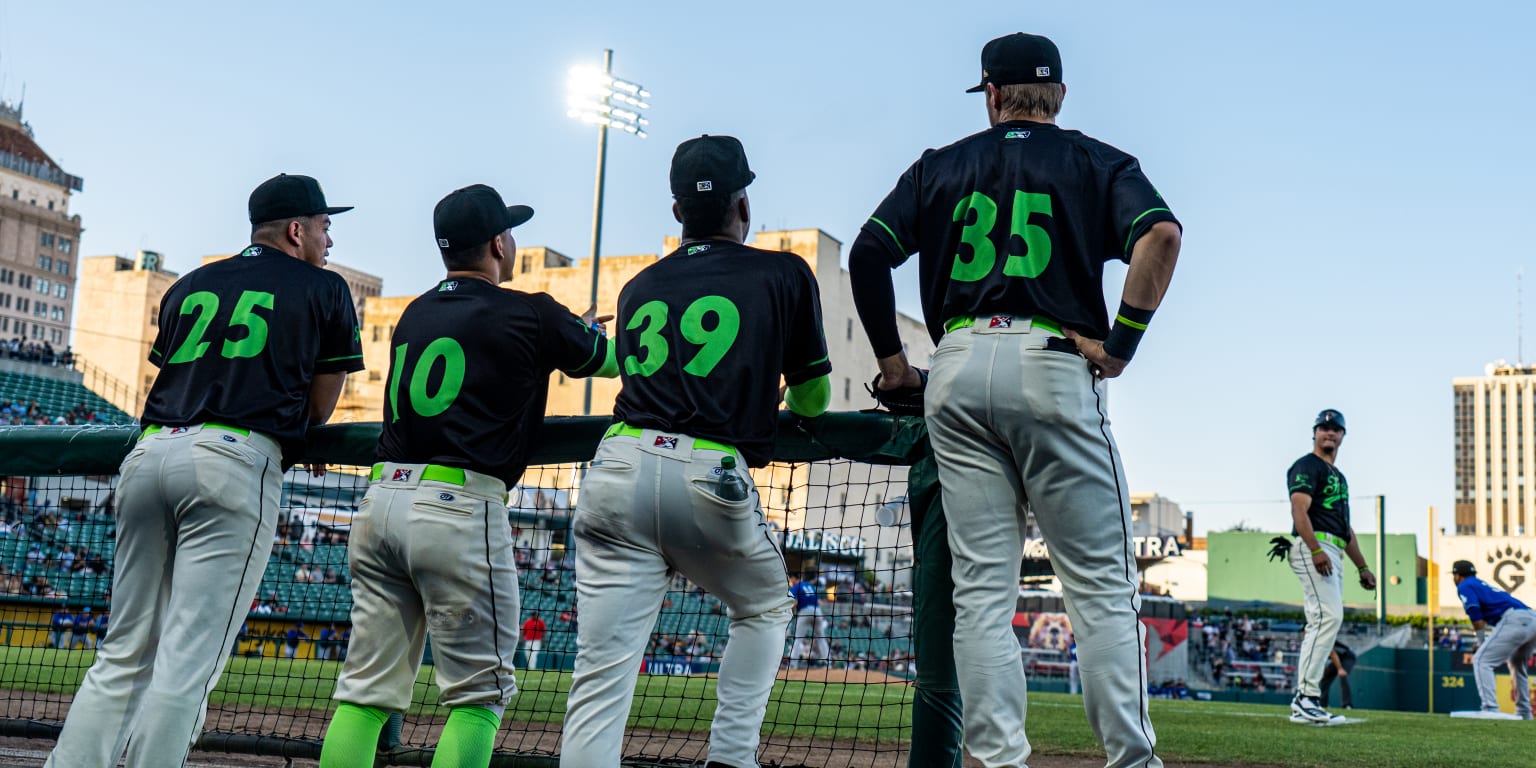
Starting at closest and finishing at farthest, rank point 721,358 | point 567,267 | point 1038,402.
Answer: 1. point 1038,402
2. point 721,358
3. point 567,267

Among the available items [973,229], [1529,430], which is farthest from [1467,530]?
[973,229]

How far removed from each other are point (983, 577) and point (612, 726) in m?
1.08

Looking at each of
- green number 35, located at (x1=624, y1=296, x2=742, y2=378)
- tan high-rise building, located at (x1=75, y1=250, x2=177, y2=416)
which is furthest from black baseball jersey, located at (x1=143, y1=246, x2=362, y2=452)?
tan high-rise building, located at (x1=75, y1=250, x2=177, y2=416)

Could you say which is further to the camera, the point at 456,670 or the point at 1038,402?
the point at 456,670

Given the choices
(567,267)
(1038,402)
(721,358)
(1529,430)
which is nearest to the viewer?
(1038,402)

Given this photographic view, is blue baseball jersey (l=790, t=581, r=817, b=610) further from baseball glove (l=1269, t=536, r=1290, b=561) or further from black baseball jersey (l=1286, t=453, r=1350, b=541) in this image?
baseball glove (l=1269, t=536, r=1290, b=561)

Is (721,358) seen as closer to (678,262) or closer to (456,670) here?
(678,262)

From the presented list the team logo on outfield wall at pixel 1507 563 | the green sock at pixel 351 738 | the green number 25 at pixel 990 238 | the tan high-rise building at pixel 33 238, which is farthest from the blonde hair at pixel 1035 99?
the tan high-rise building at pixel 33 238

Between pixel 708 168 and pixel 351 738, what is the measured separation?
2.06 metres

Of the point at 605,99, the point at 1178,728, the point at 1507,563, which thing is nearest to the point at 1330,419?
the point at 1178,728

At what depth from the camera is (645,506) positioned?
3.48 metres

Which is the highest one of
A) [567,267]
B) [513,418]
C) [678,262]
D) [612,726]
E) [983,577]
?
[567,267]

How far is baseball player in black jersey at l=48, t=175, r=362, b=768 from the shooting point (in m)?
4.02

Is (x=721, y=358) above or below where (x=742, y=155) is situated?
below
